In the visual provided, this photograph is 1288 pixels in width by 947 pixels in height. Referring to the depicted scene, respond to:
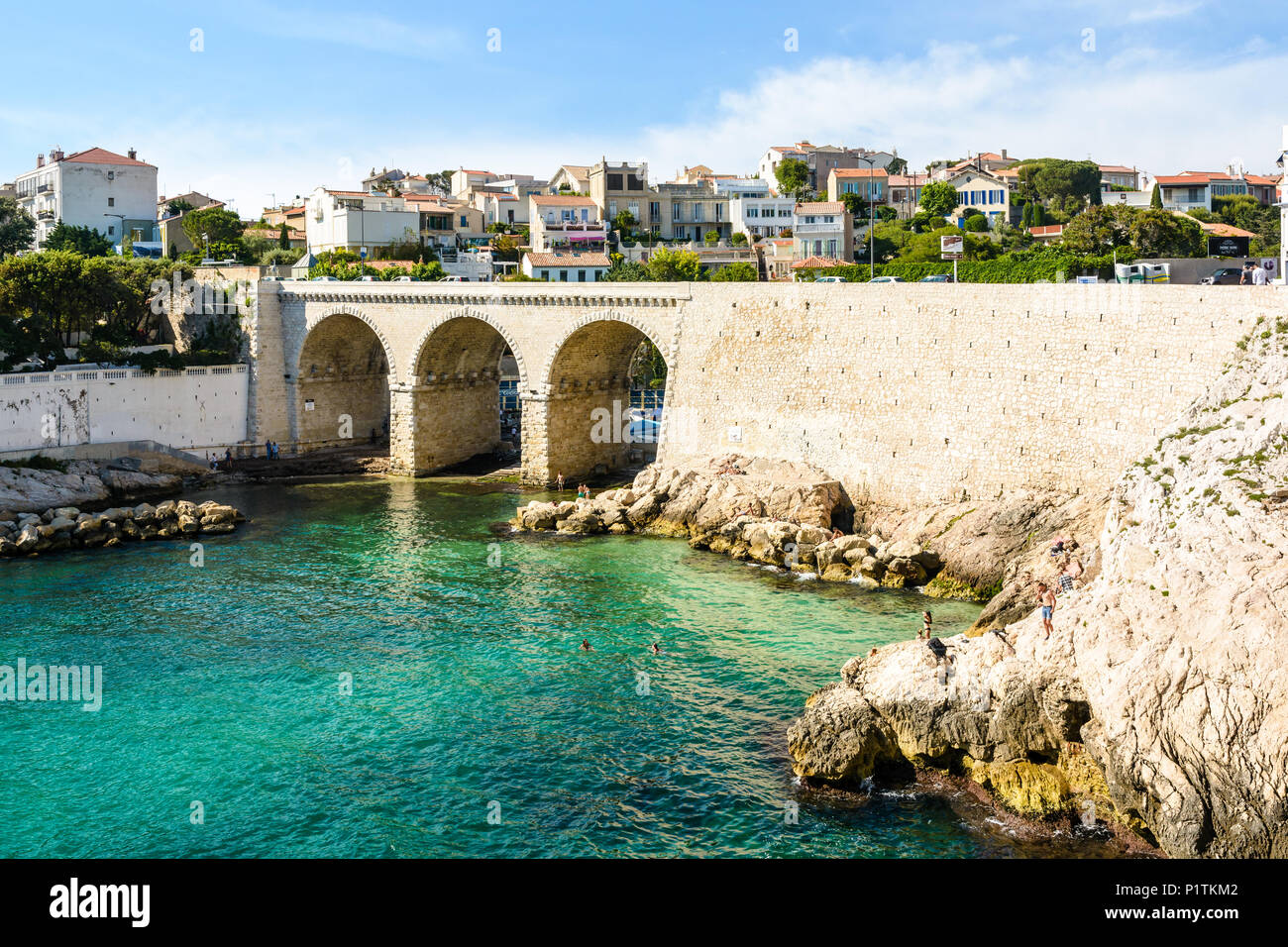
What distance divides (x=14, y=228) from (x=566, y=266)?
34.6 m

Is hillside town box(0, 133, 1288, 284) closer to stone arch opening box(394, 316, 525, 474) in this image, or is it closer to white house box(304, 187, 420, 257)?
white house box(304, 187, 420, 257)

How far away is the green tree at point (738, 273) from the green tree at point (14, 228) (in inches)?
1608

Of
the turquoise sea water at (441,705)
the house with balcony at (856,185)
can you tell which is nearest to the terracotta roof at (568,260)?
the house with balcony at (856,185)

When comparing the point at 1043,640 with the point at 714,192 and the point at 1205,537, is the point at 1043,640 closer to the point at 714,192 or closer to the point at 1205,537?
the point at 1205,537

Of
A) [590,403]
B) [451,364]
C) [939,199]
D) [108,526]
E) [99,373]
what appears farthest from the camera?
[939,199]

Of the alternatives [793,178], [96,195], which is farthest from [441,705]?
[793,178]

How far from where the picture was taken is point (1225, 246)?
4903 centimetres

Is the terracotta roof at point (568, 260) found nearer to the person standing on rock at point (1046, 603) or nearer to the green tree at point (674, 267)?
the green tree at point (674, 267)

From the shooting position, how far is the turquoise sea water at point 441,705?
65.7 ft

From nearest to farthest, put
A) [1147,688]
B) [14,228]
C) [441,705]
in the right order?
[1147,688]
[441,705]
[14,228]

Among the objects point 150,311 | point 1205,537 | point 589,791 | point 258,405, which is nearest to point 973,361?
point 1205,537

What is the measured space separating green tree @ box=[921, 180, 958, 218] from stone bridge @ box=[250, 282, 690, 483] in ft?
101

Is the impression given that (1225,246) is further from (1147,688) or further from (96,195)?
(96,195)

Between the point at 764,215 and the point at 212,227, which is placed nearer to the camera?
the point at 212,227
